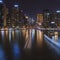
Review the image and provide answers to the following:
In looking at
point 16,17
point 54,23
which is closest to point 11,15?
point 16,17

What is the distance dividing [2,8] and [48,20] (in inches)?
1379

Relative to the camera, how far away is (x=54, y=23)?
551 feet

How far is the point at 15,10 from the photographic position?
186 meters

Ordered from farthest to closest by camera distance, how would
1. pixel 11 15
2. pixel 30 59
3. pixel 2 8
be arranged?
pixel 11 15, pixel 2 8, pixel 30 59

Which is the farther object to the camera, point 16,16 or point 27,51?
point 16,16

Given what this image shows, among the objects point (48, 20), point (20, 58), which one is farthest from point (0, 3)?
point (20, 58)

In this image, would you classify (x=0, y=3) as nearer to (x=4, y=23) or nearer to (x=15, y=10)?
(x=4, y=23)

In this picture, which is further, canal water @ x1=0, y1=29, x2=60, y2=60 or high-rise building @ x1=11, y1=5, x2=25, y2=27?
high-rise building @ x1=11, y1=5, x2=25, y2=27

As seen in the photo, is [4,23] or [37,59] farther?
[4,23]

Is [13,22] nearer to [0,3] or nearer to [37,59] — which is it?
[0,3]

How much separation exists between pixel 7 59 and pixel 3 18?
14622 centimetres

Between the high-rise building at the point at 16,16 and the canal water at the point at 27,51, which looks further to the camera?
the high-rise building at the point at 16,16

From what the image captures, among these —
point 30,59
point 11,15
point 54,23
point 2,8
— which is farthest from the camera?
point 11,15

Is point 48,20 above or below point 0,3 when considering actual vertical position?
below
